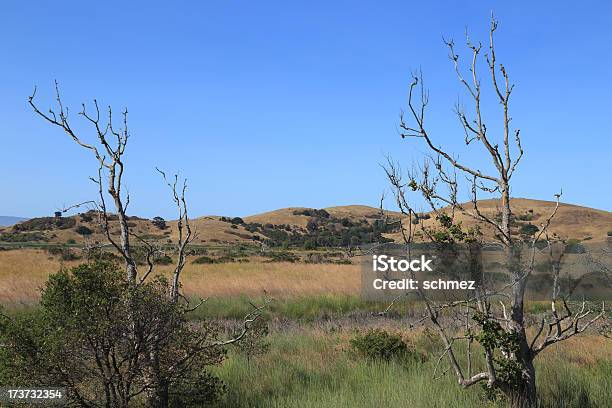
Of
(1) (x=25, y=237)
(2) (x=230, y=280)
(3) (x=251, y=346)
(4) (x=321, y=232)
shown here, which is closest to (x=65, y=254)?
(2) (x=230, y=280)

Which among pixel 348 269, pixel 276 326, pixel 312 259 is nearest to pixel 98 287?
pixel 276 326

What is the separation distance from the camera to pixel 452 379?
8.48 meters

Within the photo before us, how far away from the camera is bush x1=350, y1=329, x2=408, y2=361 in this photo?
1046 cm

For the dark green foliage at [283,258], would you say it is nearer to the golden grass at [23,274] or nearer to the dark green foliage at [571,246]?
the golden grass at [23,274]

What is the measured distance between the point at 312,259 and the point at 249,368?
37240 millimetres

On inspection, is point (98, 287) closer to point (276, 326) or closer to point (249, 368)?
point (249, 368)

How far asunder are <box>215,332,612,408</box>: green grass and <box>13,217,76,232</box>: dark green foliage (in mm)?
85157

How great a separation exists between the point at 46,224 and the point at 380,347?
90923 millimetres

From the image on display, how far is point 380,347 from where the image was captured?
10.5 meters

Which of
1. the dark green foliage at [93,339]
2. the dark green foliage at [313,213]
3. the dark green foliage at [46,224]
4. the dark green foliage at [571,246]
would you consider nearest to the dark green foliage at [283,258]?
the dark green foliage at [571,246]

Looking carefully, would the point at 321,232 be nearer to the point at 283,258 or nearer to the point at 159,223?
the point at 159,223

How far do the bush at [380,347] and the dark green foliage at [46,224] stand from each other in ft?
278

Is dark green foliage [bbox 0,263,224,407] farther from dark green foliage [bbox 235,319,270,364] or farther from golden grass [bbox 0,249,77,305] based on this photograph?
dark green foliage [bbox 235,319,270,364]

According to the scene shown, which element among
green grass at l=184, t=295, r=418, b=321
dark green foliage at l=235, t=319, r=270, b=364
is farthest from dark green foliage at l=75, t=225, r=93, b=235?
dark green foliage at l=235, t=319, r=270, b=364
